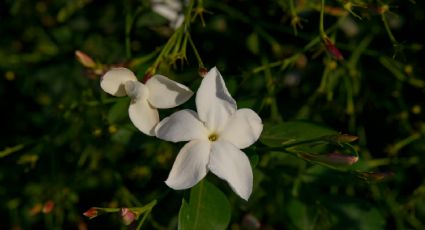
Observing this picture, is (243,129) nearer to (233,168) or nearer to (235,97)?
(233,168)

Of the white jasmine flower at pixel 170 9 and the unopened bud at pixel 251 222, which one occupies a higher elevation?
the white jasmine flower at pixel 170 9

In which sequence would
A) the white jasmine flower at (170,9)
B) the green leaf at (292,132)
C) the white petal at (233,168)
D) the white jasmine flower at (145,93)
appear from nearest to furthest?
1. the white petal at (233,168)
2. the white jasmine flower at (145,93)
3. the green leaf at (292,132)
4. the white jasmine flower at (170,9)

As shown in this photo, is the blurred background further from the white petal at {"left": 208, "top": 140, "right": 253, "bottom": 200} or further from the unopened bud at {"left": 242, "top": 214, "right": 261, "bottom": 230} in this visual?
the white petal at {"left": 208, "top": 140, "right": 253, "bottom": 200}

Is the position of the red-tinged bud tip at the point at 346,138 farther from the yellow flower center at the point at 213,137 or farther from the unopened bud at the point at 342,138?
the yellow flower center at the point at 213,137

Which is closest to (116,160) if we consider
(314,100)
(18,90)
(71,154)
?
(71,154)

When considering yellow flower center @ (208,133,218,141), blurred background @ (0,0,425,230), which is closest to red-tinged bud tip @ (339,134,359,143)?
yellow flower center @ (208,133,218,141)

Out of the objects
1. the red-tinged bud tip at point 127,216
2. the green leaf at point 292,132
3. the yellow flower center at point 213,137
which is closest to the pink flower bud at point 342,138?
the green leaf at point 292,132
